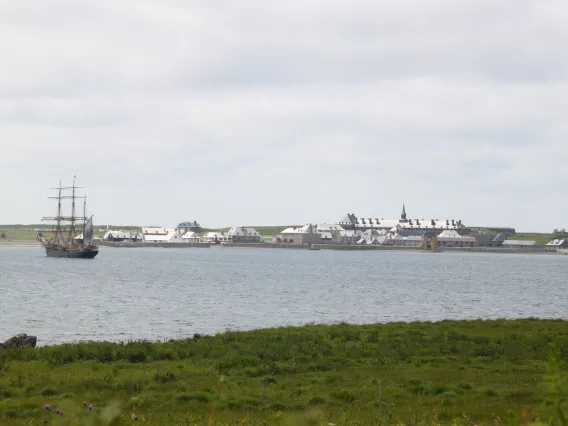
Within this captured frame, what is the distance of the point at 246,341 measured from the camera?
28859 mm

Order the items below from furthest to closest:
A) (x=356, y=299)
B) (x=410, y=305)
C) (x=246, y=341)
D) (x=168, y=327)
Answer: (x=356, y=299), (x=410, y=305), (x=168, y=327), (x=246, y=341)

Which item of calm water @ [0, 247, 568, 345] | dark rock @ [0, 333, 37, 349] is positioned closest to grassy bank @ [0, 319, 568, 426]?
dark rock @ [0, 333, 37, 349]

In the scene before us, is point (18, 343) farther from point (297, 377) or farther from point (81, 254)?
point (81, 254)

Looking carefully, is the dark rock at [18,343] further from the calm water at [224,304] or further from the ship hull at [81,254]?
the ship hull at [81,254]

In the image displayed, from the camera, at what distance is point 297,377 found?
826 inches

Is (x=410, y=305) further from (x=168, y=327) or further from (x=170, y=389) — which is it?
(x=170, y=389)

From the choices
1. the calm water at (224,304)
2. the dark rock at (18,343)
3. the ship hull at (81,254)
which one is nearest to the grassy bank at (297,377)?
the dark rock at (18,343)

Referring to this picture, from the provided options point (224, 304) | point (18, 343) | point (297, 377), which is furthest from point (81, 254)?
point (297, 377)

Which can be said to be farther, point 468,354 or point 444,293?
point 444,293

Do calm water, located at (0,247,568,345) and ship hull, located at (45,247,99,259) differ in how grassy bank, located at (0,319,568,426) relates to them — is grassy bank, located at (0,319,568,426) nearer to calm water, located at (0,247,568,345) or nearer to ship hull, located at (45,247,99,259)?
calm water, located at (0,247,568,345)

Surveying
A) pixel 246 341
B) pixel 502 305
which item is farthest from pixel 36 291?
pixel 246 341

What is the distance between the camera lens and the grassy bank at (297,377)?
51.2 feet

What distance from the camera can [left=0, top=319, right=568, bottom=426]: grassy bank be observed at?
15.6 meters

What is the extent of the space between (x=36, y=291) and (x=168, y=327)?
3696cm
